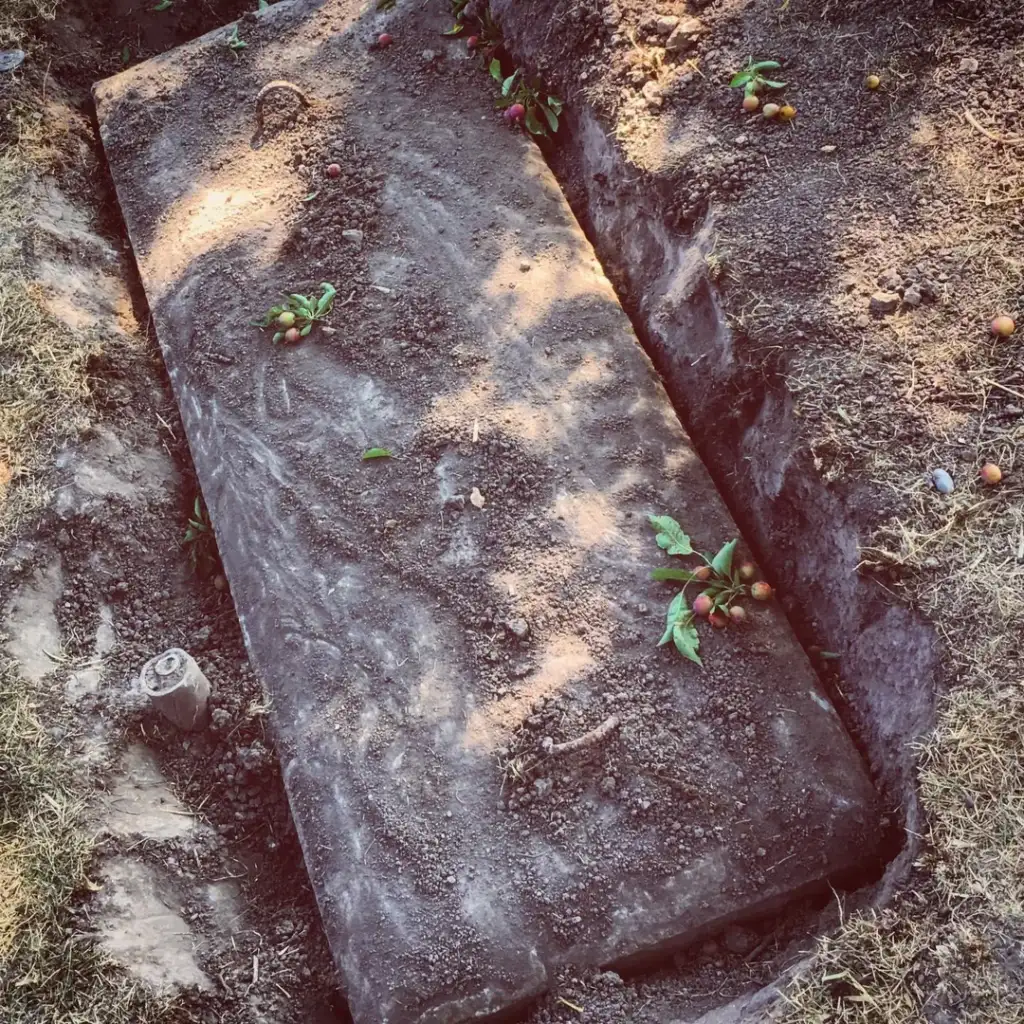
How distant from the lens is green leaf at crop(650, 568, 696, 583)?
2.74 metres

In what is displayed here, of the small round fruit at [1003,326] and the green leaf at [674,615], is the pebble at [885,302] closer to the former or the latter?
the small round fruit at [1003,326]

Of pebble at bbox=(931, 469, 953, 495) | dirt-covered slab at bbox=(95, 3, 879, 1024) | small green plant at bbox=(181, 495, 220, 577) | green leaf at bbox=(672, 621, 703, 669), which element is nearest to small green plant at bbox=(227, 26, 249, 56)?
dirt-covered slab at bbox=(95, 3, 879, 1024)

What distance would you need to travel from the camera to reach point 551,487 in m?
2.97

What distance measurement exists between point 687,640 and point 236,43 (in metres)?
3.76

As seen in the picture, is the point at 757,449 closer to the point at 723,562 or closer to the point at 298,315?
the point at 723,562

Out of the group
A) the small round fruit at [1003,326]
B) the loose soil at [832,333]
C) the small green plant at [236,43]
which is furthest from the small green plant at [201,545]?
the small round fruit at [1003,326]

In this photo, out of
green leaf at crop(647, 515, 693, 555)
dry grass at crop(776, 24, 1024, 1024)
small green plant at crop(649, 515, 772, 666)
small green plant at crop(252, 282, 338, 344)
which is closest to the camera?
dry grass at crop(776, 24, 1024, 1024)

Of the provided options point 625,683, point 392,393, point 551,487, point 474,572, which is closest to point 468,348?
point 392,393

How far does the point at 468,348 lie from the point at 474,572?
91cm

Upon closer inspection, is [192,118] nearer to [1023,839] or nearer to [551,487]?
[551,487]

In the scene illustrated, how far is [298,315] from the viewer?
3.42 metres

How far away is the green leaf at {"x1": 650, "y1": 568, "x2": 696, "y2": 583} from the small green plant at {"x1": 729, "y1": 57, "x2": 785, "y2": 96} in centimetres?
182

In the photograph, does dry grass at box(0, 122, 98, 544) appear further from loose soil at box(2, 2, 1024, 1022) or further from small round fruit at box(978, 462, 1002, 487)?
small round fruit at box(978, 462, 1002, 487)

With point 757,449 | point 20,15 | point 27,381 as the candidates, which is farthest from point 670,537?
point 20,15
